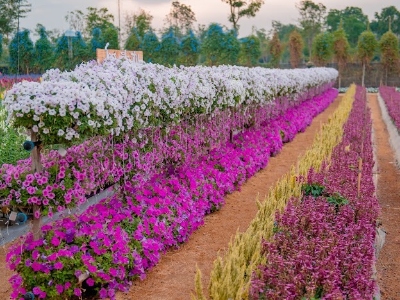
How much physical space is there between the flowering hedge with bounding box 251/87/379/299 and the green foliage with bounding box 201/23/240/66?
2474 cm

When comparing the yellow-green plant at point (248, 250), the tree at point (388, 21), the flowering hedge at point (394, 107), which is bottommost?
the yellow-green plant at point (248, 250)

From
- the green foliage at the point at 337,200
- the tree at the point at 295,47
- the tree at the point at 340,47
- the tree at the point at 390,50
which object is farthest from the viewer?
the tree at the point at 295,47

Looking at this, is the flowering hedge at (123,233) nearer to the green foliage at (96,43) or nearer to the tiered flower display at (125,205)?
the tiered flower display at (125,205)

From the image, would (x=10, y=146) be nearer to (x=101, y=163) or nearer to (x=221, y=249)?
(x=101, y=163)

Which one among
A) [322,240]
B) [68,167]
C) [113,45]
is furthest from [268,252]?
[113,45]

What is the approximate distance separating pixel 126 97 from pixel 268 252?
208 cm

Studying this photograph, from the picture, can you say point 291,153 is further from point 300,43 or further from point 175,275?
point 300,43

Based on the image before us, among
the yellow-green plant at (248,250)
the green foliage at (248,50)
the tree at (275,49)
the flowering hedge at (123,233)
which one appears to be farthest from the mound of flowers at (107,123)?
the tree at (275,49)

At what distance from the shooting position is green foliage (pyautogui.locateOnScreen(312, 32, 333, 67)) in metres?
41.4

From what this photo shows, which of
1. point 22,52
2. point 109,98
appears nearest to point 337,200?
point 109,98

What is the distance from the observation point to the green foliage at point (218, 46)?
30109 millimetres

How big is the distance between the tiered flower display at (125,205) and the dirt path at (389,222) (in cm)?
206

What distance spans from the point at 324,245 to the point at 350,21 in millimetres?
67645

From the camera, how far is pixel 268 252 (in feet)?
13.0
